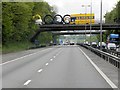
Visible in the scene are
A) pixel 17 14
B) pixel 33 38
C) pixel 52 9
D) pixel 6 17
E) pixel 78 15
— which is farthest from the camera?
→ pixel 52 9

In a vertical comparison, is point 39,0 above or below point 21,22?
above

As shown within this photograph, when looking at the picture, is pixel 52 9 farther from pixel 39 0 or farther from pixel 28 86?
pixel 28 86

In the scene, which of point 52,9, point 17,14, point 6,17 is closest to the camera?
point 6,17

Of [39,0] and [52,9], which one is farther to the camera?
[52,9]

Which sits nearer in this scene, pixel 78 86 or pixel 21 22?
pixel 78 86

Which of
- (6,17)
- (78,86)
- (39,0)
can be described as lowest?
(78,86)

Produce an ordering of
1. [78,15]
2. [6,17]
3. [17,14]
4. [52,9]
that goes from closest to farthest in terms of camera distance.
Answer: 1. [6,17]
2. [17,14]
3. [78,15]
4. [52,9]

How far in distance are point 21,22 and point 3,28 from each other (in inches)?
384

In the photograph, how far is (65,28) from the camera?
350 ft

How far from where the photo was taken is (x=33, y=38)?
105938mm

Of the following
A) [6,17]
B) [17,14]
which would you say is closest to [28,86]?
[6,17]

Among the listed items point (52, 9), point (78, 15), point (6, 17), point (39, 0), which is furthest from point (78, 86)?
point (52, 9)

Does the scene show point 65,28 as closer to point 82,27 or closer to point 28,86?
point 82,27

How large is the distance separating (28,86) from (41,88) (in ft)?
2.47
